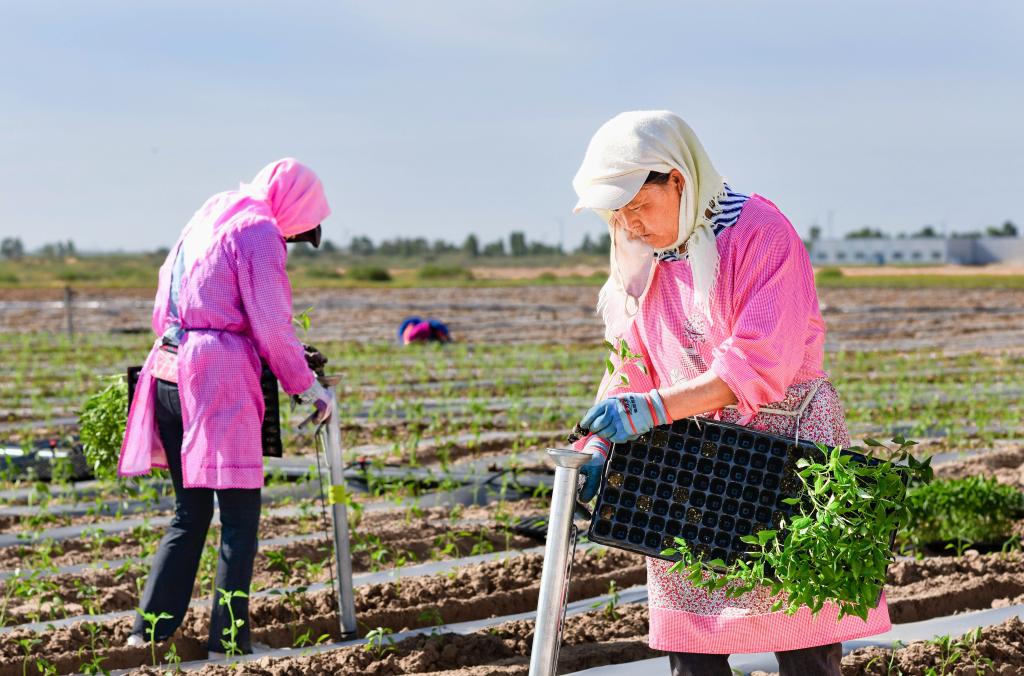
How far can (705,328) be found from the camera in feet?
7.86

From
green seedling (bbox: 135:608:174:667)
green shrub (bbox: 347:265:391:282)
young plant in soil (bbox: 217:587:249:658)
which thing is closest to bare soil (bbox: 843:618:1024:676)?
young plant in soil (bbox: 217:587:249:658)

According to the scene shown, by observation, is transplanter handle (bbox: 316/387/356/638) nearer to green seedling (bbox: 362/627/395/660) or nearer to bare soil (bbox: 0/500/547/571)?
green seedling (bbox: 362/627/395/660)

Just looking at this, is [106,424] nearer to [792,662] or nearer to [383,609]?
[383,609]

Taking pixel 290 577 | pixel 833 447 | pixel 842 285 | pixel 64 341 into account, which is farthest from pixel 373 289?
pixel 833 447

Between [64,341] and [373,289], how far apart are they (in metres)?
20.9

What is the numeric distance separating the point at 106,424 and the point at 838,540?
2.89 metres

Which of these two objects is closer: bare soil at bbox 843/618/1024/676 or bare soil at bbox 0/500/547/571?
bare soil at bbox 843/618/1024/676

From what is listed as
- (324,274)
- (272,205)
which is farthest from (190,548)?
(324,274)

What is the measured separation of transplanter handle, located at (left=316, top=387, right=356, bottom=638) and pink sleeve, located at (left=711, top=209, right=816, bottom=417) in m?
1.77

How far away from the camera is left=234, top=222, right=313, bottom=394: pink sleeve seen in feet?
11.8

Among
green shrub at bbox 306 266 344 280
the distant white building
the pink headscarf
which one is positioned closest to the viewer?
the pink headscarf

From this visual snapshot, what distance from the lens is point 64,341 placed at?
16.6 meters

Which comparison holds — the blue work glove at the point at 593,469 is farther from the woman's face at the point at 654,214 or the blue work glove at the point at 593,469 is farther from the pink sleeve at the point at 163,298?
the pink sleeve at the point at 163,298

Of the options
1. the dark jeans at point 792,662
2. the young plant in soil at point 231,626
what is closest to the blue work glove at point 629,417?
the dark jeans at point 792,662
